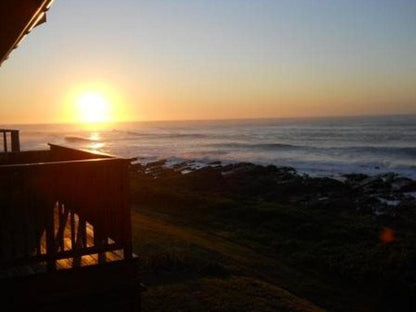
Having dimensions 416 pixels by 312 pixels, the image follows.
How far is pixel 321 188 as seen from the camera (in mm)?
27719

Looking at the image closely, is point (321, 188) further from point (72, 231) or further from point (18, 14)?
point (18, 14)

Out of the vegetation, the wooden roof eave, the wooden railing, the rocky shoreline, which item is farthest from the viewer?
the rocky shoreline

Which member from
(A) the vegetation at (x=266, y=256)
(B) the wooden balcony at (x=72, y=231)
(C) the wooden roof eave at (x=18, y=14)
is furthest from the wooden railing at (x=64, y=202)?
(A) the vegetation at (x=266, y=256)

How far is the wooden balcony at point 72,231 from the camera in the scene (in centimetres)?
580

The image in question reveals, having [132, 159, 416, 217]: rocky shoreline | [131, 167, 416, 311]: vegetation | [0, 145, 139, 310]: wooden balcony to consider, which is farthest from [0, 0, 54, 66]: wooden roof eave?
[132, 159, 416, 217]: rocky shoreline

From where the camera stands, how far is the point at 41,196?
5797mm

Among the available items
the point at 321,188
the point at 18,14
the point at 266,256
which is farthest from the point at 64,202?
the point at 321,188

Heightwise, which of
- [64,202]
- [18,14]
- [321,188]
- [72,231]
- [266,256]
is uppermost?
[18,14]

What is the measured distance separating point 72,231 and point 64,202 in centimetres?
49

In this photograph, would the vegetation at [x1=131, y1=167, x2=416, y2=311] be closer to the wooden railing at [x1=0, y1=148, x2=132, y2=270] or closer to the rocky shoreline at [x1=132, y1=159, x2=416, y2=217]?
the rocky shoreline at [x1=132, y1=159, x2=416, y2=217]

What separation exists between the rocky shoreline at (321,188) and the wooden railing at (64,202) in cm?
1717

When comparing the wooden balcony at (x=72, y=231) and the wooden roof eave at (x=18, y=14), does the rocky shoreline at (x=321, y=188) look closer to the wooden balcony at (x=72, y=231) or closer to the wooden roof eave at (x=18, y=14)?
the wooden balcony at (x=72, y=231)

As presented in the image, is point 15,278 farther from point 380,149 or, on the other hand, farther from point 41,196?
point 380,149

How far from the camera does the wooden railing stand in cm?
576
